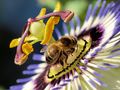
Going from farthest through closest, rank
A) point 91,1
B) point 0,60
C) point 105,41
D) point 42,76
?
point 0,60, point 91,1, point 42,76, point 105,41

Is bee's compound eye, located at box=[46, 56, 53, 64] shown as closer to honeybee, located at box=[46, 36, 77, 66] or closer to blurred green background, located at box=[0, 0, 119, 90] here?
honeybee, located at box=[46, 36, 77, 66]

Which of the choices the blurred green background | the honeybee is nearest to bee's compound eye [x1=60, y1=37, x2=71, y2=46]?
the honeybee

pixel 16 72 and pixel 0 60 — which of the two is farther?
pixel 0 60

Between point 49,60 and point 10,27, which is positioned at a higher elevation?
point 10,27

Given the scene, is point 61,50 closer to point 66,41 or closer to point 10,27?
point 66,41

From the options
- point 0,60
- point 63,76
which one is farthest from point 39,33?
point 0,60

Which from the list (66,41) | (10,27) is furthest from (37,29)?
(10,27)

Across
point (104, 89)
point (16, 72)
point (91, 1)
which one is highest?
point (91, 1)

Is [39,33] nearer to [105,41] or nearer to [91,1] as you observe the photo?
[105,41]

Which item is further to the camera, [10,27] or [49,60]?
[10,27]
